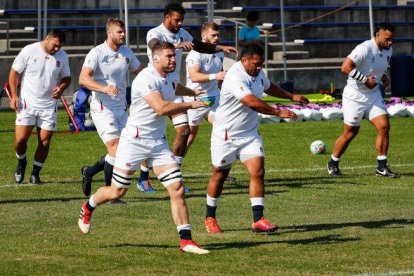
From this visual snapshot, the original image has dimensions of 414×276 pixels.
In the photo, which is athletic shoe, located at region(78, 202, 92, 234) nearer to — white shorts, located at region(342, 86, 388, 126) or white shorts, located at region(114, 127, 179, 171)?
white shorts, located at region(114, 127, 179, 171)

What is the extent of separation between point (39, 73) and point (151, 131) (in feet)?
20.0

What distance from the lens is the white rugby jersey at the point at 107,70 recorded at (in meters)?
17.7

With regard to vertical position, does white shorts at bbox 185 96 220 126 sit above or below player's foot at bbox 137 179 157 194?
above

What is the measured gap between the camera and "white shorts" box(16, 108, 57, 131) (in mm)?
19734

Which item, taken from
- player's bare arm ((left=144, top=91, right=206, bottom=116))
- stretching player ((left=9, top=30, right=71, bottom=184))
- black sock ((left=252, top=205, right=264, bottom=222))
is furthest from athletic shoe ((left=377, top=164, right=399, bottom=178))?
player's bare arm ((left=144, top=91, right=206, bottom=116))

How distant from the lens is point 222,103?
15078mm

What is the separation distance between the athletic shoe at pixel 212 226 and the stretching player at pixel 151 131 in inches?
45.8

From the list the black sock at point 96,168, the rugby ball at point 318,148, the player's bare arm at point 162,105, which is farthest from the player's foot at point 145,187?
the rugby ball at point 318,148

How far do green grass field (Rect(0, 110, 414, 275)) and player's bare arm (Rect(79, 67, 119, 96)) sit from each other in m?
1.50

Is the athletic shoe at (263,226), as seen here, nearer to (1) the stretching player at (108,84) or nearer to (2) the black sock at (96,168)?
(1) the stretching player at (108,84)

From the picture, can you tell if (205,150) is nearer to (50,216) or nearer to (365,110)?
(365,110)

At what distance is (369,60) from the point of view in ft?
66.7

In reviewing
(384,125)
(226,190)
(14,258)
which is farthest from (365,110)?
(14,258)

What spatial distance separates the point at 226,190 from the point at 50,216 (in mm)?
3498
